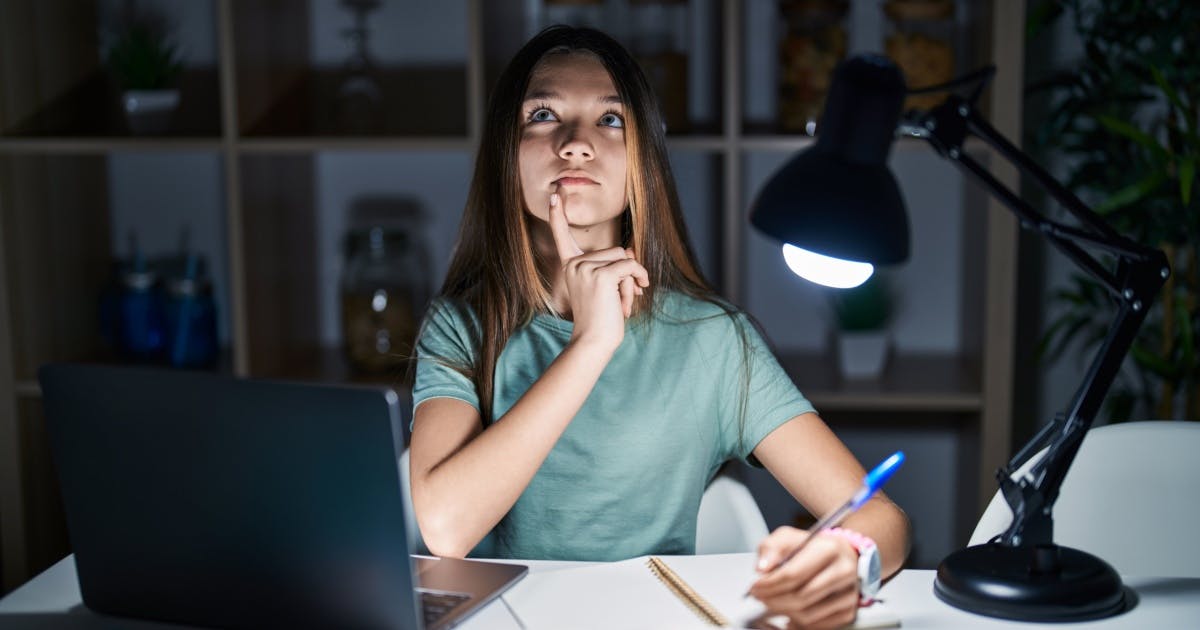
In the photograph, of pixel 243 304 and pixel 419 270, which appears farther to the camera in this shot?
pixel 419 270

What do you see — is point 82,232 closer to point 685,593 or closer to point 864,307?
point 864,307

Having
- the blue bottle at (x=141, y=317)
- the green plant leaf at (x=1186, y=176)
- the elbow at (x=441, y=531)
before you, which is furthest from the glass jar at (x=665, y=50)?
the elbow at (x=441, y=531)

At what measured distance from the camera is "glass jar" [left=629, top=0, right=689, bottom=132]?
7.40ft

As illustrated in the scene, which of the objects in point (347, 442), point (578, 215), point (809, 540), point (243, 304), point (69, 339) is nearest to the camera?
point (347, 442)

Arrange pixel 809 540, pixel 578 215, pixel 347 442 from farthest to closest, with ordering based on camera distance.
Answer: pixel 578 215 → pixel 809 540 → pixel 347 442

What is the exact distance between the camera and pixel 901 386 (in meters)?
2.25

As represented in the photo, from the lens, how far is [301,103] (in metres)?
2.52

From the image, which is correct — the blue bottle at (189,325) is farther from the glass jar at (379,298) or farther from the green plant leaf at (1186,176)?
the green plant leaf at (1186,176)

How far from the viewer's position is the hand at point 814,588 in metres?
0.94

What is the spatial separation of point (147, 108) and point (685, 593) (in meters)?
1.71

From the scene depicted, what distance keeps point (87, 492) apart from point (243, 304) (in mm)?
1423

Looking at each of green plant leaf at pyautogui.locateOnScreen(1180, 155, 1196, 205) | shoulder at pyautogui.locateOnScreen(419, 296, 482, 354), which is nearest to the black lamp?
shoulder at pyautogui.locateOnScreen(419, 296, 482, 354)

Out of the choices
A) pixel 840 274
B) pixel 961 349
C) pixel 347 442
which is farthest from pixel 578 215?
pixel 961 349

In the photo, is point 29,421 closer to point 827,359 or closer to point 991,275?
point 827,359
